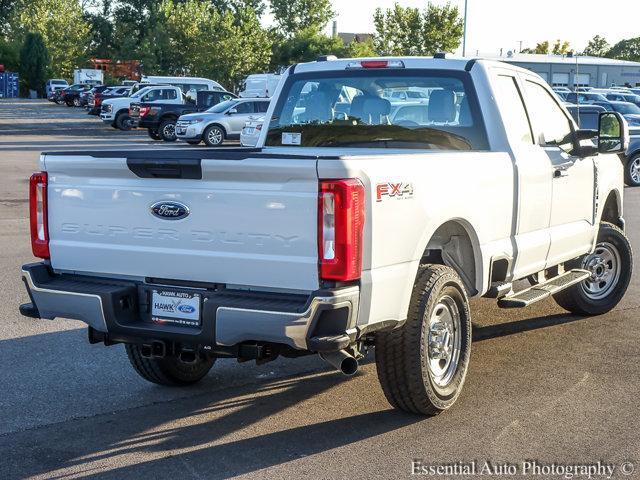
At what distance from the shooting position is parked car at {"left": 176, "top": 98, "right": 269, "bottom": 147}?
106 feet

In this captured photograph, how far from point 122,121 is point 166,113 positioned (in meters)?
7.25

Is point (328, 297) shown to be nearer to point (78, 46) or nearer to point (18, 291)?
point (18, 291)

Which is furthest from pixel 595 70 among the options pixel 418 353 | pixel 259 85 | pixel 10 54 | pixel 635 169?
pixel 418 353

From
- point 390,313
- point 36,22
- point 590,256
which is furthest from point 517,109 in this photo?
point 36,22

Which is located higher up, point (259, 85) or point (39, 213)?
point (39, 213)

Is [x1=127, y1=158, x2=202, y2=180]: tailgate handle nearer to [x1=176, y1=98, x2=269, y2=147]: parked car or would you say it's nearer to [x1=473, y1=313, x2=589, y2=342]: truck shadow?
[x1=473, y1=313, x2=589, y2=342]: truck shadow

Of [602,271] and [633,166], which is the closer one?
[602,271]

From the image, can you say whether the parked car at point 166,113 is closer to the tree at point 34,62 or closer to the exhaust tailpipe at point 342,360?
the exhaust tailpipe at point 342,360

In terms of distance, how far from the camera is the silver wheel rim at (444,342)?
222 inches

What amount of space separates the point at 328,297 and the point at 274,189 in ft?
2.01

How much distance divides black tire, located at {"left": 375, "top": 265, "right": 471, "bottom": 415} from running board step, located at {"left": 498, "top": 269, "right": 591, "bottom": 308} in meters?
0.87

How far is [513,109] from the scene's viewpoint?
6.94 meters

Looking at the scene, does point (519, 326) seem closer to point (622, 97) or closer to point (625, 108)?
point (625, 108)

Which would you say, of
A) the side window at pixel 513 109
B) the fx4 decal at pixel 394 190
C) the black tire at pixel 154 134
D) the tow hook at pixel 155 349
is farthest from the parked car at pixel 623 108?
the tow hook at pixel 155 349
